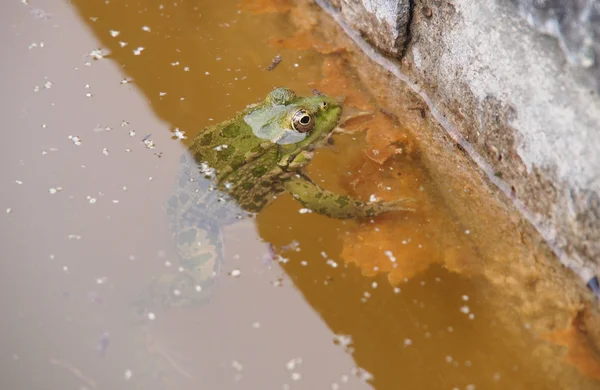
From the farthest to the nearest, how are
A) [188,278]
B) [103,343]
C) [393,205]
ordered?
[393,205] < [188,278] < [103,343]

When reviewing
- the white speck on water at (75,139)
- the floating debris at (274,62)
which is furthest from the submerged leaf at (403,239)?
the white speck on water at (75,139)

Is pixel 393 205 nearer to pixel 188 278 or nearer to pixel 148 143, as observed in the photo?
pixel 188 278

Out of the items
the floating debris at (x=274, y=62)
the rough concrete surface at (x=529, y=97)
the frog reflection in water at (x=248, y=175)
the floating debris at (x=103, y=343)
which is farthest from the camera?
the floating debris at (x=274, y=62)

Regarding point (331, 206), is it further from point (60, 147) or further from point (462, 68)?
point (60, 147)

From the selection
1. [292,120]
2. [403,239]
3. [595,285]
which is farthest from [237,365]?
[595,285]

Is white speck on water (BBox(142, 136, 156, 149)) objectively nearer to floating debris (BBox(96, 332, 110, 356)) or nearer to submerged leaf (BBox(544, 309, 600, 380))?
floating debris (BBox(96, 332, 110, 356))

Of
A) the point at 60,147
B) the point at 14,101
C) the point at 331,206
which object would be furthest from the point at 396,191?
the point at 14,101

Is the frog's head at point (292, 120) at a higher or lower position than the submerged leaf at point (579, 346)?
lower

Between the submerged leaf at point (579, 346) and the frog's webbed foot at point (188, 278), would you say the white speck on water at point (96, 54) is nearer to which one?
the frog's webbed foot at point (188, 278)
